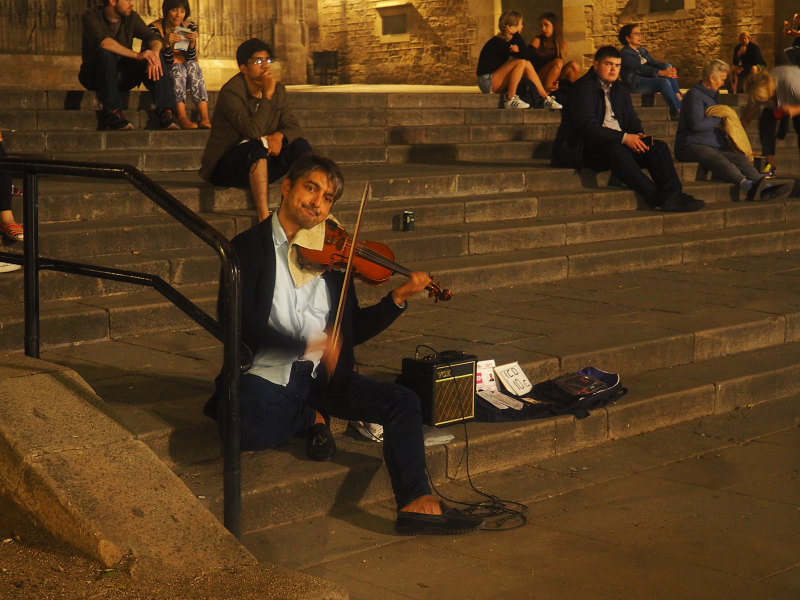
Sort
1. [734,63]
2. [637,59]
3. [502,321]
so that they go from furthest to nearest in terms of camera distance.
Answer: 1. [734,63]
2. [637,59]
3. [502,321]

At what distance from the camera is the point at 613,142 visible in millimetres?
9164

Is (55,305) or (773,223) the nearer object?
(55,305)

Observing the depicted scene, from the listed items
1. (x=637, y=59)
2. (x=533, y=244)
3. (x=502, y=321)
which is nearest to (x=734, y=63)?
(x=637, y=59)

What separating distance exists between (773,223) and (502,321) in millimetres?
4719

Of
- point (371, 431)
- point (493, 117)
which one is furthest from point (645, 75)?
point (371, 431)

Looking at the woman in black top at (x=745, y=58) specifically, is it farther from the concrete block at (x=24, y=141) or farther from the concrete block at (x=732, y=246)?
the concrete block at (x=24, y=141)

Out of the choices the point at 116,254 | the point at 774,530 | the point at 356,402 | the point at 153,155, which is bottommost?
the point at 774,530

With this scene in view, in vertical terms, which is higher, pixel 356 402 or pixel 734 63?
pixel 734 63

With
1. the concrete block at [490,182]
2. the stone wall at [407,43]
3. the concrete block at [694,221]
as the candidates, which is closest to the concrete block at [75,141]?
the concrete block at [490,182]

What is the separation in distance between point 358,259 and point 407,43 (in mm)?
21986

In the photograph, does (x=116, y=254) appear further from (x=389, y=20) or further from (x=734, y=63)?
(x=389, y=20)

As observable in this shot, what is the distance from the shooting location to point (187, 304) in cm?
360

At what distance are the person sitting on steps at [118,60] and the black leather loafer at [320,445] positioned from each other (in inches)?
223

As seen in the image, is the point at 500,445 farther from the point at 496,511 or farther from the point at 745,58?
Result: the point at 745,58
